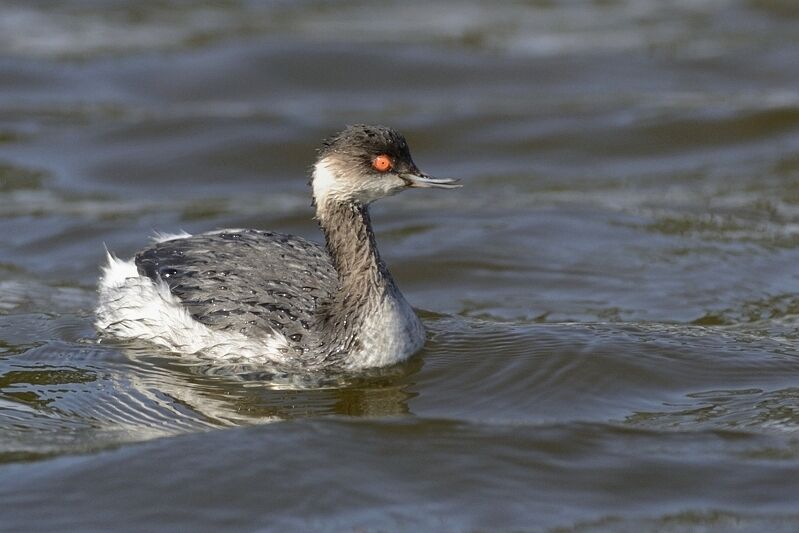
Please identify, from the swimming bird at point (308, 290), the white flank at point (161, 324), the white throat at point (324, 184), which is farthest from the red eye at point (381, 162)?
the white flank at point (161, 324)

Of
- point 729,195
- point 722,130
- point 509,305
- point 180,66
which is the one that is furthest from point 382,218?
point 180,66

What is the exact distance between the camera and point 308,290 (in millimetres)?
8555

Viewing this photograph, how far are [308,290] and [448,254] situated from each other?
2482mm

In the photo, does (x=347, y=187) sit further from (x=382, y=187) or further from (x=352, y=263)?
(x=352, y=263)

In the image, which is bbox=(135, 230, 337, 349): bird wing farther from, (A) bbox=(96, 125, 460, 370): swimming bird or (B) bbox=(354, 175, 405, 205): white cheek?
(B) bbox=(354, 175, 405, 205): white cheek

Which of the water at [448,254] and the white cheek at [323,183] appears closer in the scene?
the water at [448,254]

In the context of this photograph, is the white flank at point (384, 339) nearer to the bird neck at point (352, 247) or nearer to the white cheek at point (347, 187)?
the bird neck at point (352, 247)

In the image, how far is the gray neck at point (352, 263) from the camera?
835cm

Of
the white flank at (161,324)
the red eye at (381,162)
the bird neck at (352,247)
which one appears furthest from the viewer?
the bird neck at (352,247)

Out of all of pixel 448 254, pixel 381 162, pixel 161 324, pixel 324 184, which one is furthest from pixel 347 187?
pixel 448 254

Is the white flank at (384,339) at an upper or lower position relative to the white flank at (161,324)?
lower

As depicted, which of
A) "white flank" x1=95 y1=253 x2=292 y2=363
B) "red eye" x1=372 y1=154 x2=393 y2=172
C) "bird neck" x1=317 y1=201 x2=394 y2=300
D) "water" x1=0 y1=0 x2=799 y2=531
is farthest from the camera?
"bird neck" x1=317 y1=201 x2=394 y2=300

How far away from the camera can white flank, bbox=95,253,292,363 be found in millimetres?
8266

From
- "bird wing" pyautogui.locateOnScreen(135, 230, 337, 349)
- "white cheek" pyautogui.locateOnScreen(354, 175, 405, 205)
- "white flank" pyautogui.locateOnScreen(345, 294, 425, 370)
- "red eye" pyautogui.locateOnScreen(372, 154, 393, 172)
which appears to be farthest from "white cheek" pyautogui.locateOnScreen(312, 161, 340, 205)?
"white flank" pyautogui.locateOnScreen(345, 294, 425, 370)
